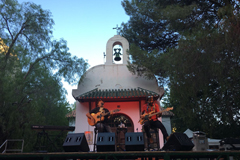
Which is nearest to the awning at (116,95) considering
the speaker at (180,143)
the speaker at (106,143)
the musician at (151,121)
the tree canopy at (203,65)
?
the tree canopy at (203,65)

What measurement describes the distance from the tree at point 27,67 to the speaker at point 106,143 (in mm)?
6294

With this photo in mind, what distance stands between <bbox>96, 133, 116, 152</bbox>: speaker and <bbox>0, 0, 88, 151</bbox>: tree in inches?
248

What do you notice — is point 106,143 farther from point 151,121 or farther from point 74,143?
point 151,121

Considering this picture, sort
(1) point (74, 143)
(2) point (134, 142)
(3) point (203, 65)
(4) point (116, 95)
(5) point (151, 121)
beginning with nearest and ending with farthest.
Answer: (2) point (134, 142) < (1) point (74, 143) < (5) point (151, 121) < (3) point (203, 65) < (4) point (116, 95)

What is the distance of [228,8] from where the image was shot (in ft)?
21.9

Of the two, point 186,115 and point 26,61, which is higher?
point 26,61

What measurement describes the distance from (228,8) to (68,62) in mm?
8360

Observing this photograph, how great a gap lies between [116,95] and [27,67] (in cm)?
535

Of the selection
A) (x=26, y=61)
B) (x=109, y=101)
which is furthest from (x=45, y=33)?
(x=109, y=101)

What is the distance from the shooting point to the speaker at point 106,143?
4785mm

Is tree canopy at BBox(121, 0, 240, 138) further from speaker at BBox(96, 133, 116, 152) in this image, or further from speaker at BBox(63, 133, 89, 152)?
speaker at BBox(63, 133, 89, 152)

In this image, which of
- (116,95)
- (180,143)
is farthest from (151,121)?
(116,95)

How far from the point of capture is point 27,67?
12.1 meters

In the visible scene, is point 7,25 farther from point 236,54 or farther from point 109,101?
point 236,54
